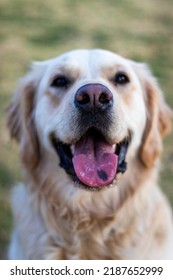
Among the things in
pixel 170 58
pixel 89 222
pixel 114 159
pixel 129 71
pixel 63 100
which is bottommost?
pixel 89 222

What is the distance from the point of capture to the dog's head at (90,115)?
198cm

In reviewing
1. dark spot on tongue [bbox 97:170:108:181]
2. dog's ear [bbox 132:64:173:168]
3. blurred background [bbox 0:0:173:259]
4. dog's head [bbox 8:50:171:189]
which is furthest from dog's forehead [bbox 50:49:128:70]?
blurred background [bbox 0:0:173:259]

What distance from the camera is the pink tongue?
2061mm

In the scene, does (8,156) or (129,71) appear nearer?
(129,71)

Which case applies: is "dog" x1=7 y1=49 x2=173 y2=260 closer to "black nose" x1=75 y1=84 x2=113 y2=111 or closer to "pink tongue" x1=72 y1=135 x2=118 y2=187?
"pink tongue" x1=72 y1=135 x2=118 y2=187

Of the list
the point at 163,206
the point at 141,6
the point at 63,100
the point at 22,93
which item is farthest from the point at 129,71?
the point at 141,6

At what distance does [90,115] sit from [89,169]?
0.79 feet

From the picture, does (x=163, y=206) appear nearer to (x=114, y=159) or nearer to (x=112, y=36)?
(x=114, y=159)

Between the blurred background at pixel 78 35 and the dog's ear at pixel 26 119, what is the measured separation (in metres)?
0.88

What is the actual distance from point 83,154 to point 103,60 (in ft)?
1.40

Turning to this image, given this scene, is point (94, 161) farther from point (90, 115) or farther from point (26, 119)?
point (26, 119)

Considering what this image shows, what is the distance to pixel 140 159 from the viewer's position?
7.65 feet

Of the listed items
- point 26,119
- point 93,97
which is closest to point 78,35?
point 26,119

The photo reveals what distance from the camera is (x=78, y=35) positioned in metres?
3.58
